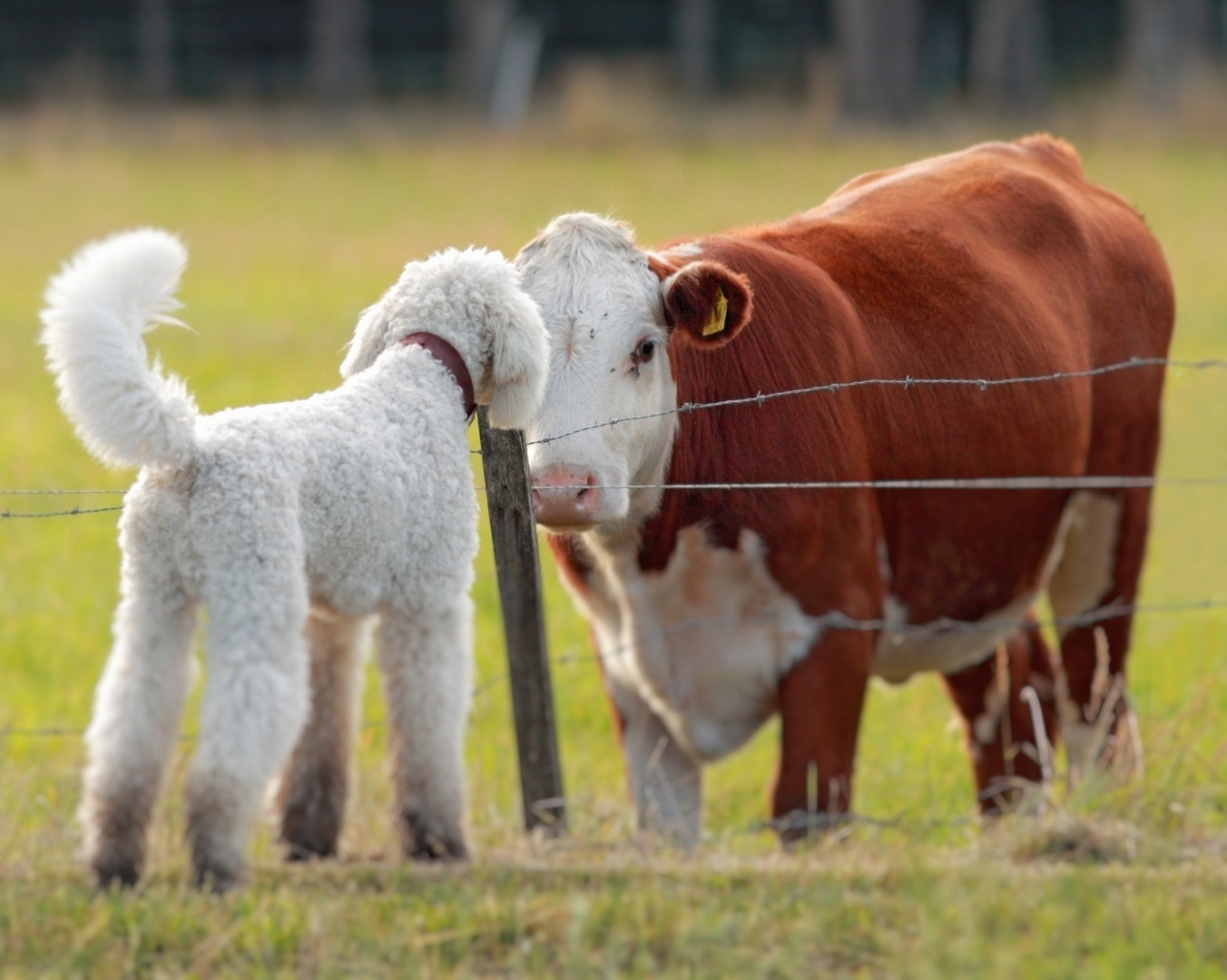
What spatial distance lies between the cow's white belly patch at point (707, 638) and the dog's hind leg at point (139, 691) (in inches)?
62.4

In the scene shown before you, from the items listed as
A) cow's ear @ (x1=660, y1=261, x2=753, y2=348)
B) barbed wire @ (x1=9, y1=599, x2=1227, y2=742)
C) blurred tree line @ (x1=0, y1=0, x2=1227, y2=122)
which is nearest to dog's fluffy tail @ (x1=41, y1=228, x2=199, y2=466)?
barbed wire @ (x1=9, y1=599, x2=1227, y2=742)

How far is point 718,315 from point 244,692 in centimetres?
162

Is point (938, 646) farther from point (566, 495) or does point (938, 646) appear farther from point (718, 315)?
point (566, 495)

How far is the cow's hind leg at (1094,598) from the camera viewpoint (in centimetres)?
559

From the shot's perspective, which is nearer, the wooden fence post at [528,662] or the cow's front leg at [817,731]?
the wooden fence post at [528,662]

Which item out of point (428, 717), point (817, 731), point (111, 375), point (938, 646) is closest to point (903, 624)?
point (938, 646)

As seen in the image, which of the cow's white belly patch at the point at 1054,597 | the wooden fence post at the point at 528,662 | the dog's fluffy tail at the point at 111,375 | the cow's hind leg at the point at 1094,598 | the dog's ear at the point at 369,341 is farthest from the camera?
the cow's hind leg at the point at 1094,598

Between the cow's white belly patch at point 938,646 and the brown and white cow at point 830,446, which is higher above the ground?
the brown and white cow at point 830,446

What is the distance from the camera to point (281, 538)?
3.21 m

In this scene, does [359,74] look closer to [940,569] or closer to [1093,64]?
[1093,64]

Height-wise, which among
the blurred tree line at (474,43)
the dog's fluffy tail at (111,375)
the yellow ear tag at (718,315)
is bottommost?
the dog's fluffy tail at (111,375)

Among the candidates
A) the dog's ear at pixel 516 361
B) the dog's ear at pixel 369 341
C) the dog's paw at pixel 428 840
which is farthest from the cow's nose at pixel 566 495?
the dog's paw at pixel 428 840

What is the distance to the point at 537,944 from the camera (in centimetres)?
322

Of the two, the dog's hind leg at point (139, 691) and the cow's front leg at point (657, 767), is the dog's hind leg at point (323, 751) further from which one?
the cow's front leg at point (657, 767)
